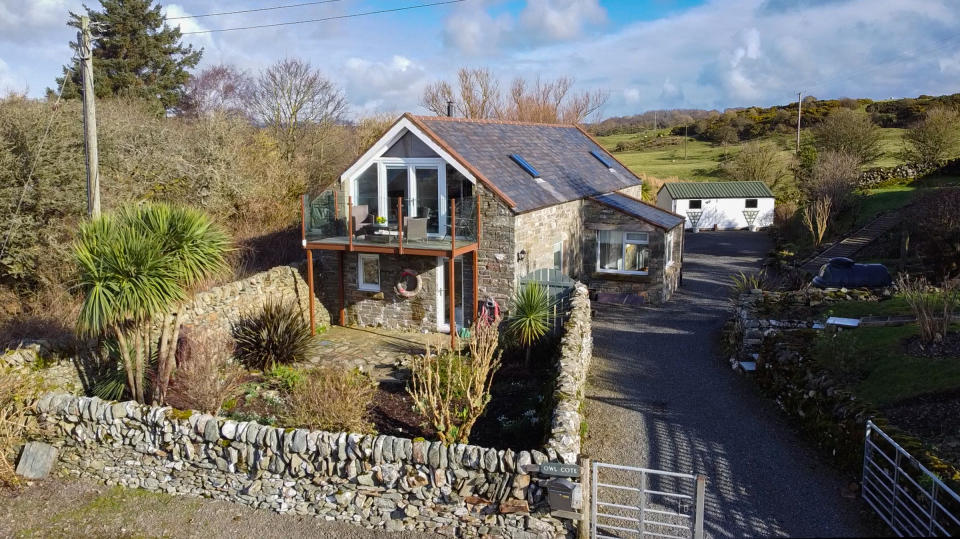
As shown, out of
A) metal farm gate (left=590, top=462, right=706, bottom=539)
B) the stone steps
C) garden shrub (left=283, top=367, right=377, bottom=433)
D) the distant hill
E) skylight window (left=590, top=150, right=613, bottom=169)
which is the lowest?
metal farm gate (left=590, top=462, right=706, bottom=539)

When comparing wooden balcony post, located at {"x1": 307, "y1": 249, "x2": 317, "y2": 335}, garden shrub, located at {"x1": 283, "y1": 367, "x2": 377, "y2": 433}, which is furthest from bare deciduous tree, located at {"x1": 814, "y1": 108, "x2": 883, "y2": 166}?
garden shrub, located at {"x1": 283, "y1": 367, "x2": 377, "y2": 433}

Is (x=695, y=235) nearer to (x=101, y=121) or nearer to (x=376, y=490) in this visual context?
(x=101, y=121)

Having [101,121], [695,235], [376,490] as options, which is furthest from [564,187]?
[695,235]

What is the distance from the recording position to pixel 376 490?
890cm

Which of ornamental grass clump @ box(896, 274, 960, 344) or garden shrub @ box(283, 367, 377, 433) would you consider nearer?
garden shrub @ box(283, 367, 377, 433)

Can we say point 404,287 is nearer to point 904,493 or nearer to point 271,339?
point 271,339

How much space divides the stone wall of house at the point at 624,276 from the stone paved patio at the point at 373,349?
6.95 meters

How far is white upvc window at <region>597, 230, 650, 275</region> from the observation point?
21766 mm

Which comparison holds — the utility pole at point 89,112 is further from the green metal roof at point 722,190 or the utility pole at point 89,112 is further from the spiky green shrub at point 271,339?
the green metal roof at point 722,190

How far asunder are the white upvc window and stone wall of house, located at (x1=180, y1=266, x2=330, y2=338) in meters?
9.40

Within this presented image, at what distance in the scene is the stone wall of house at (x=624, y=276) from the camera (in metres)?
21.2

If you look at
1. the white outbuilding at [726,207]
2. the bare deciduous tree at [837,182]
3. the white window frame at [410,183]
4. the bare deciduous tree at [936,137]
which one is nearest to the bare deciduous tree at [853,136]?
the bare deciduous tree at [936,137]

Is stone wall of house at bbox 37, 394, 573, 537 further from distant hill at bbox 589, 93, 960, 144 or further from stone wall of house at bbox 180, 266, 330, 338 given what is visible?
distant hill at bbox 589, 93, 960, 144

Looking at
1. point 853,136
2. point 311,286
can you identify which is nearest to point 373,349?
point 311,286
